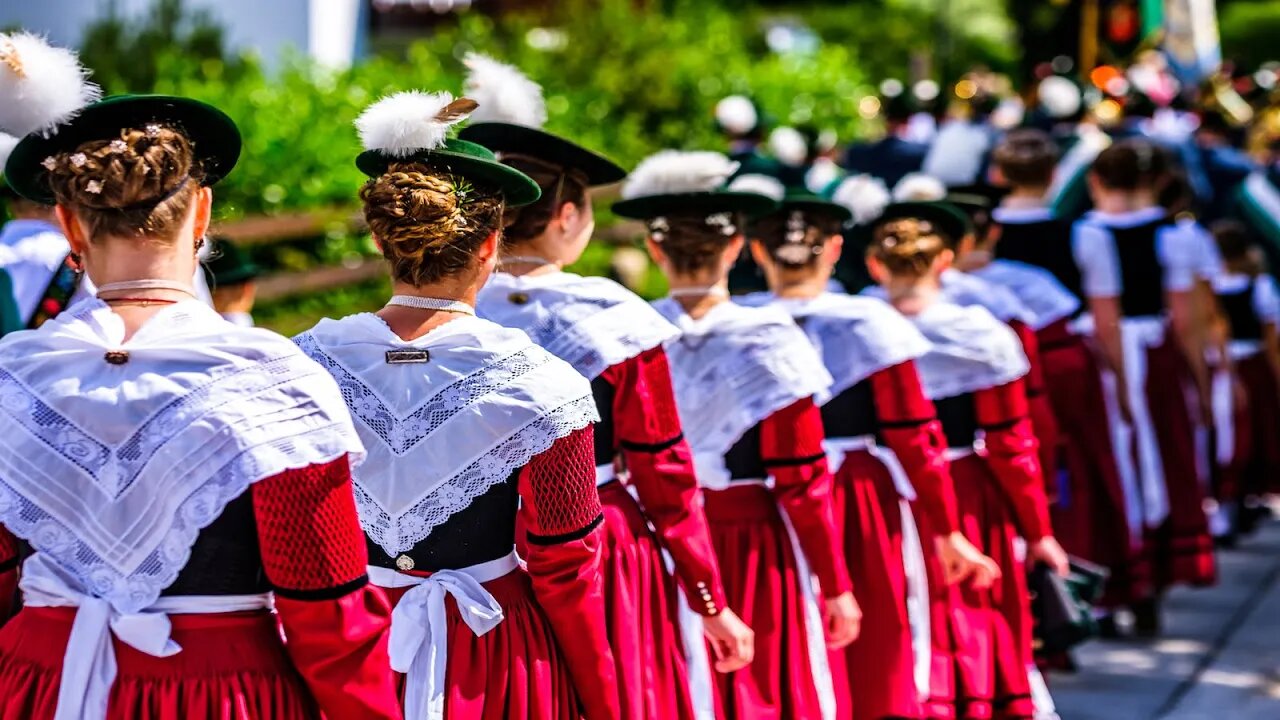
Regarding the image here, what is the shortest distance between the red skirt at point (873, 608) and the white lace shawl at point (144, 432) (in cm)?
236

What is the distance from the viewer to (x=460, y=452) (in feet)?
9.29

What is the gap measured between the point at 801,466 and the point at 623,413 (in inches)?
26.9

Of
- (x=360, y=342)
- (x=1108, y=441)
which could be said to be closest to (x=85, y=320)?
(x=360, y=342)

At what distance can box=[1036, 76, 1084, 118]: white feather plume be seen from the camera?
10719mm

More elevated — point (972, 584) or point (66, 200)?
point (66, 200)

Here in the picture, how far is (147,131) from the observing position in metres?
2.44

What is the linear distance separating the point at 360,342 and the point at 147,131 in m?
0.57

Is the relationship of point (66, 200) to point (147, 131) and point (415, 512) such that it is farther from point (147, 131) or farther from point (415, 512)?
point (415, 512)

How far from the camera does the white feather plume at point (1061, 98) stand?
10719mm

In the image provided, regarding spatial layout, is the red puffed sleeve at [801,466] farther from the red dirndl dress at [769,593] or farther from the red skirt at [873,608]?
the red skirt at [873,608]

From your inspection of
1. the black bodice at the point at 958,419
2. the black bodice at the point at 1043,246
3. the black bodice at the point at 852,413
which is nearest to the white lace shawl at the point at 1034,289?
the black bodice at the point at 1043,246

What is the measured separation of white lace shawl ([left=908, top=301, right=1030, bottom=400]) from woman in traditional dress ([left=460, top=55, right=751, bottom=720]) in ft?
5.04

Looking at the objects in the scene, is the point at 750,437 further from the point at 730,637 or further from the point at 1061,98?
the point at 1061,98

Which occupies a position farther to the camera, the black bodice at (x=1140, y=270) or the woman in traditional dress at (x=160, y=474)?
the black bodice at (x=1140, y=270)
